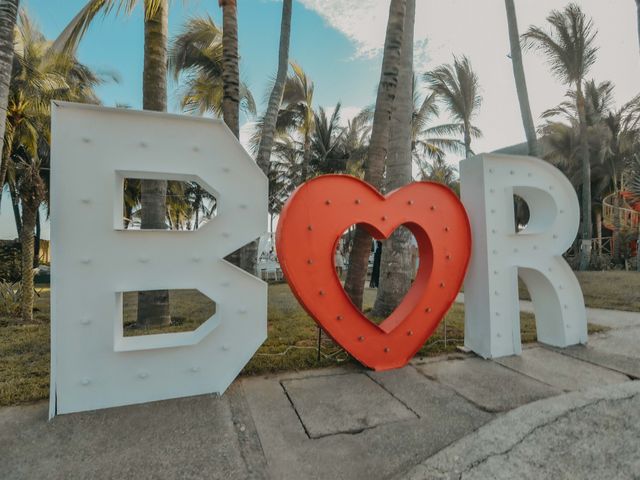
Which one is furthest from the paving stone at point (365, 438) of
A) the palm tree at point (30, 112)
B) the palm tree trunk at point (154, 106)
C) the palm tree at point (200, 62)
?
the palm tree at point (200, 62)

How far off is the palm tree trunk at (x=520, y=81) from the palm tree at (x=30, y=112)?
9174mm

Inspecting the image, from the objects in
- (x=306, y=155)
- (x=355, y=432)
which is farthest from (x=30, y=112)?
(x=355, y=432)

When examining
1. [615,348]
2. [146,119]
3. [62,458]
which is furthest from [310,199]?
[615,348]

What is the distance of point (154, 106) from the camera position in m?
5.13

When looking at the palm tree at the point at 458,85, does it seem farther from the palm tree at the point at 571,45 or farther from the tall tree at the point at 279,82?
the tall tree at the point at 279,82

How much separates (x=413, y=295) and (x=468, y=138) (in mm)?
16823

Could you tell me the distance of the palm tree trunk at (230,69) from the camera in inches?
243

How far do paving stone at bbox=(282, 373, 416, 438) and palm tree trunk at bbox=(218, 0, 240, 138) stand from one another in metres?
4.69

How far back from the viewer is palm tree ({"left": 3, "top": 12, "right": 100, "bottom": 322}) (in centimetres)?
571

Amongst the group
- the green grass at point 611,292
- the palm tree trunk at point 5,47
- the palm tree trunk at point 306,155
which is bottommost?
the green grass at point 611,292

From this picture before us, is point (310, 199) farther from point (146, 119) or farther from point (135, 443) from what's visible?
point (135, 443)

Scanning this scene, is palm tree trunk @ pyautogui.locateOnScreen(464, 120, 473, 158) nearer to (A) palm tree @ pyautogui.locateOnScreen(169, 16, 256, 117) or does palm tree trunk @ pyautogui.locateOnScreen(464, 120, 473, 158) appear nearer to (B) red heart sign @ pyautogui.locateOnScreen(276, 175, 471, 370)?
(A) palm tree @ pyautogui.locateOnScreen(169, 16, 256, 117)

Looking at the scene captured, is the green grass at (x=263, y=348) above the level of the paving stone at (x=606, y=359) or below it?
above

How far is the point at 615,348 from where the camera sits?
4062 millimetres
